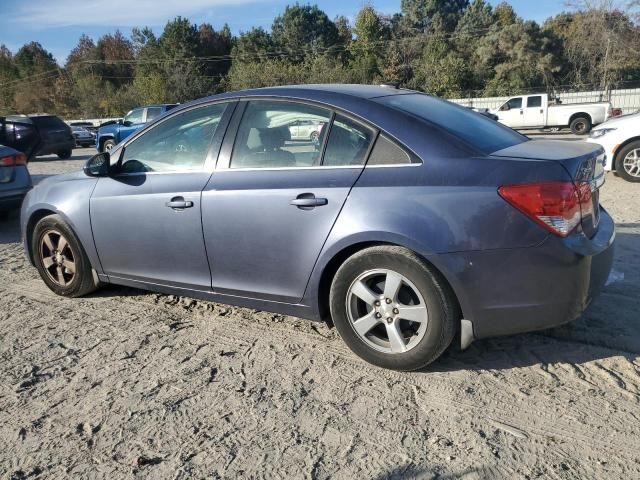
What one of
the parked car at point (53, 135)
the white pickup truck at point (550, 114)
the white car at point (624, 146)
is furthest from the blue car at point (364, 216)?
the white pickup truck at point (550, 114)

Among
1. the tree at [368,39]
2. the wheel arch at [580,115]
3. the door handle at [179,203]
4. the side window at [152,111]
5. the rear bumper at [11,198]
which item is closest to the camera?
the door handle at [179,203]

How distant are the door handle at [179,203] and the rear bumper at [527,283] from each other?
1788 mm

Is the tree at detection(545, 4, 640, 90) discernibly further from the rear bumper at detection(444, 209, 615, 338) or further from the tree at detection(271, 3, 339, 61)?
the rear bumper at detection(444, 209, 615, 338)

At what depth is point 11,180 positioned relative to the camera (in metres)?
7.59

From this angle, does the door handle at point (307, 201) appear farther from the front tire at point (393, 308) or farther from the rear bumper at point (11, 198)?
the rear bumper at point (11, 198)

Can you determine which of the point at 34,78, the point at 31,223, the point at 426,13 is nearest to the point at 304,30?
the point at 426,13

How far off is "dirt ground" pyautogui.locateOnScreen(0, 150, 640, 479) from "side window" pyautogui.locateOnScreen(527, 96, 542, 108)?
2113 centimetres

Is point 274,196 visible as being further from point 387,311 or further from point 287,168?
point 387,311

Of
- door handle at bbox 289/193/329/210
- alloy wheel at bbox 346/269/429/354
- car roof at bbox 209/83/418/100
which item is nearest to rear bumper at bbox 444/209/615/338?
alloy wheel at bbox 346/269/429/354

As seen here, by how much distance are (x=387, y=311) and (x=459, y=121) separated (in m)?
1.30

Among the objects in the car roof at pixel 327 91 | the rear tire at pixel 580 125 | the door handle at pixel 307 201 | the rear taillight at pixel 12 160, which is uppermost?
the car roof at pixel 327 91

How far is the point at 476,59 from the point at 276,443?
4851 cm

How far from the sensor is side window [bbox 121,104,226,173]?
3838mm

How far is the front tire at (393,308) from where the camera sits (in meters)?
2.96
